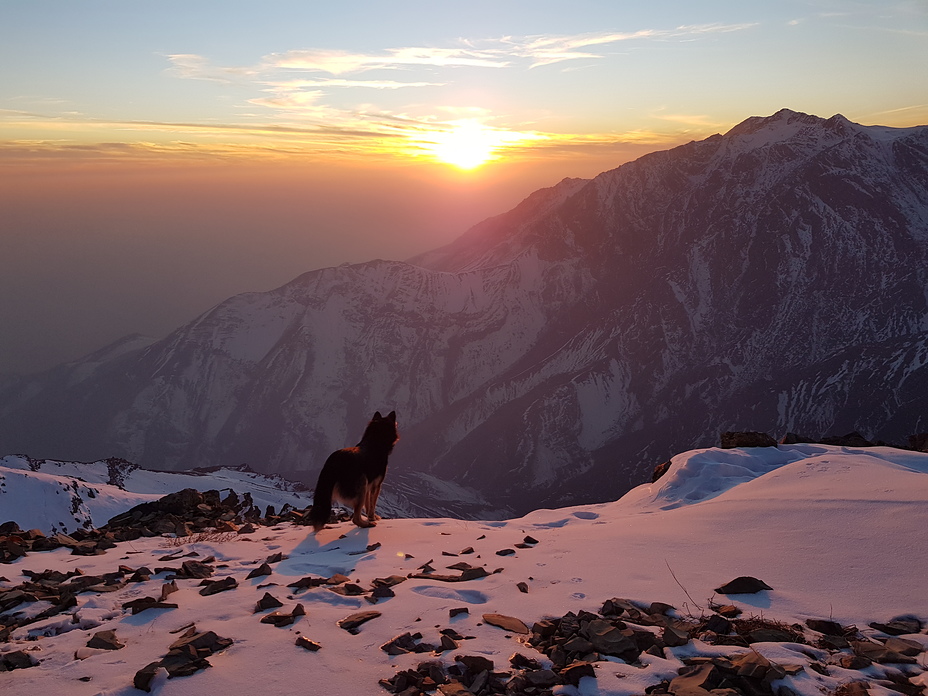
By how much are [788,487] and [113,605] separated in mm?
11588

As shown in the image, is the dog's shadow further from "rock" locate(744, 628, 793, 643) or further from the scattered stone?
"rock" locate(744, 628, 793, 643)

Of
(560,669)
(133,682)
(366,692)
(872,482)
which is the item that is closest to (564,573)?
(560,669)

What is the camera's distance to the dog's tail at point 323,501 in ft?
44.1

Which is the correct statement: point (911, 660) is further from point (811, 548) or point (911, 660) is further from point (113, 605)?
point (113, 605)

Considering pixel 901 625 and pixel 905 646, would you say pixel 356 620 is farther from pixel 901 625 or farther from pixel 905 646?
pixel 901 625

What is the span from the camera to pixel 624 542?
10.6 meters

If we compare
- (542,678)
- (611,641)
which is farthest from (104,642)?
(611,641)

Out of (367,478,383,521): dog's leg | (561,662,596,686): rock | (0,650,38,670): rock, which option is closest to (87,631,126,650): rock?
(0,650,38,670): rock

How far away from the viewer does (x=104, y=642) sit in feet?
23.0

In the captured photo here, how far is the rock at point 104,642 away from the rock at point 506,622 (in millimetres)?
3920

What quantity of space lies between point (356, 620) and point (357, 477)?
658 cm

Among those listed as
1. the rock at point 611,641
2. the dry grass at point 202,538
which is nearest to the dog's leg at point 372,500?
the dry grass at point 202,538

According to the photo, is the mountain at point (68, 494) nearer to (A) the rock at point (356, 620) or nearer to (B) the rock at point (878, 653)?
(A) the rock at point (356, 620)

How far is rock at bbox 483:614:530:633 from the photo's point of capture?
720 cm
